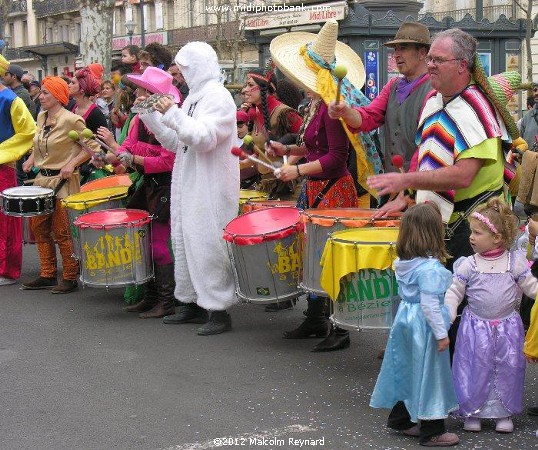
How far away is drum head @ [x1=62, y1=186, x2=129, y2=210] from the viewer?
8.06m

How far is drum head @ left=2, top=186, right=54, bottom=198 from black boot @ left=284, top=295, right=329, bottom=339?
2891mm

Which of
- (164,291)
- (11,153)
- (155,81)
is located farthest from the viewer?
(11,153)

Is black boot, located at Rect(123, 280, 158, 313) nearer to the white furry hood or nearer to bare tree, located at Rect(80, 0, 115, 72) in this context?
the white furry hood

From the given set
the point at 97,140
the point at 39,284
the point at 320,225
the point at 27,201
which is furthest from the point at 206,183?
the point at 39,284

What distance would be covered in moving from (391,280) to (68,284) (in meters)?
4.44

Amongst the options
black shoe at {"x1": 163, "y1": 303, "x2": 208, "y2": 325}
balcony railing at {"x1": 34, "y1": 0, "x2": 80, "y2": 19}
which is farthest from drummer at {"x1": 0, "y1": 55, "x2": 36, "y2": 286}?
balcony railing at {"x1": 34, "y1": 0, "x2": 80, "y2": 19}

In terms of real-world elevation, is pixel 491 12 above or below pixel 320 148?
above

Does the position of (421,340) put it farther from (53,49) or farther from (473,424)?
(53,49)

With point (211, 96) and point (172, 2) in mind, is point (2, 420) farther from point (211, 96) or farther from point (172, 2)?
point (172, 2)

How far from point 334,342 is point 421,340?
1.87 m

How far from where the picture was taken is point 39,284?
9.22 meters

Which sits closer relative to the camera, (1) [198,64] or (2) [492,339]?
(2) [492,339]

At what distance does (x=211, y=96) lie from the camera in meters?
6.98

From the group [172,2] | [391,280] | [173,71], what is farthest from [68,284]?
[172,2]
